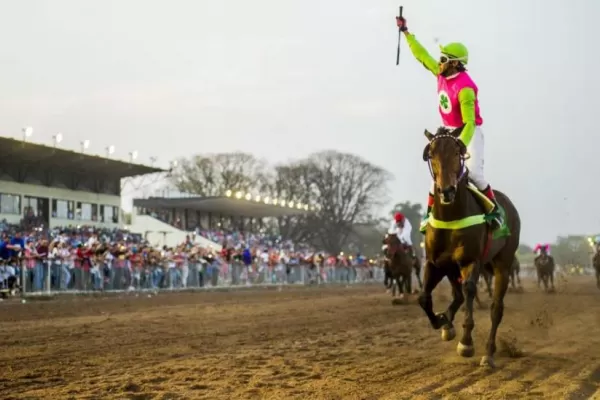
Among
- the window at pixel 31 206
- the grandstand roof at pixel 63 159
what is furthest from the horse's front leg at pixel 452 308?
the window at pixel 31 206

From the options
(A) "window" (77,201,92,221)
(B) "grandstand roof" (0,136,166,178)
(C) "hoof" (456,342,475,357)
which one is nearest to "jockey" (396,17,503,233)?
(C) "hoof" (456,342,475,357)

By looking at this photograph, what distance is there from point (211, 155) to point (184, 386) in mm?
65010

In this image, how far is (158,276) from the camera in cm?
2812

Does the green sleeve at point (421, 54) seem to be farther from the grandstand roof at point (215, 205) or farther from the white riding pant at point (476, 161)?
the grandstand roof at point (215, 205)

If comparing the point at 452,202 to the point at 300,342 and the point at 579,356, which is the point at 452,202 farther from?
the point at 300,342

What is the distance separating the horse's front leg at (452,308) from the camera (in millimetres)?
8414

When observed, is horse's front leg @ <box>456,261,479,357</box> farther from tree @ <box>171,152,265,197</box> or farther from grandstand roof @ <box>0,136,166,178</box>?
tree @ <box>171,152,265,197</box>

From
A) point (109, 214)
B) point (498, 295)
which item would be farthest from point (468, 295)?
point (109, 214)

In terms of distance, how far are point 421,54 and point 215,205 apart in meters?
50.6

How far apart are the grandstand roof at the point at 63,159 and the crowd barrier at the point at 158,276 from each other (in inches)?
460

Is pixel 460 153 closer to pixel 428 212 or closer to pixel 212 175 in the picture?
pixel 428 212

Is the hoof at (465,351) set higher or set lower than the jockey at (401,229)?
lower

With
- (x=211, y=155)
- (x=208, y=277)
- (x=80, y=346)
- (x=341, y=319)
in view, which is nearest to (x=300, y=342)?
(x=80, y=346)

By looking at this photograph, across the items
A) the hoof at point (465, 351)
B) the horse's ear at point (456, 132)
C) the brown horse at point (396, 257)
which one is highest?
the horse's ear at point (456, 132)
